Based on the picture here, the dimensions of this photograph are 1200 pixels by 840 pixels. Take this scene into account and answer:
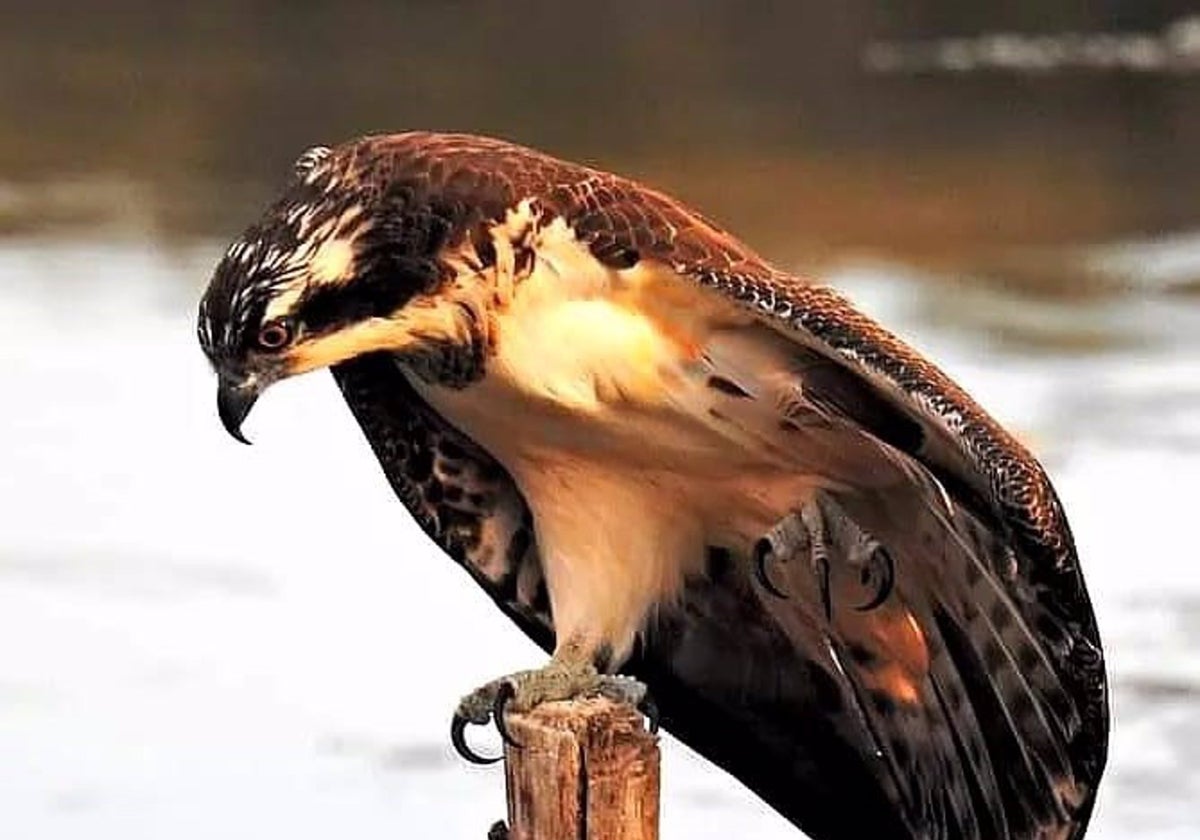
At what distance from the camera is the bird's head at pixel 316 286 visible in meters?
1.50

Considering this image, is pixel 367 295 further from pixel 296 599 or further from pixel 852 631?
pixel 296 599

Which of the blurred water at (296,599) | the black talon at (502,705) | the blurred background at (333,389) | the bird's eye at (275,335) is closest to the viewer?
the bird's eye at (275,335)

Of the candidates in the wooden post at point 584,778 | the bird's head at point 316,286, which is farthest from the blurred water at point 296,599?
the bird's head at point 316,286

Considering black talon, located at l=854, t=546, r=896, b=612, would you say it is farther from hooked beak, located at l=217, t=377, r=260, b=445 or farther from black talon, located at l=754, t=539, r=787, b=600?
hooked beak, located at l=217, t=377, r=260, b=445

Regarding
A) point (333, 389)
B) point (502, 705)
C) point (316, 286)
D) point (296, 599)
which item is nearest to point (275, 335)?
point (316, 286)

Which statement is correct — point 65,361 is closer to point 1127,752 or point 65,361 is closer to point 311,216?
point 1127,752

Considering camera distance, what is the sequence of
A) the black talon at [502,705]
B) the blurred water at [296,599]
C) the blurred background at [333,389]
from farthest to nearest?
the blurred background at [333,389]
the blurred water at [296,599]
the black talon at [502,705]

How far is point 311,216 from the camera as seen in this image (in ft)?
4.99

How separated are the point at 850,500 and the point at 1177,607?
259cm

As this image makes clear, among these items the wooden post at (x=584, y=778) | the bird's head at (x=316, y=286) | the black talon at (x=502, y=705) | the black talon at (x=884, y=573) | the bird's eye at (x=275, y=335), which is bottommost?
the wooden post at (x=584, y=778)

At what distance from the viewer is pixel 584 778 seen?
1582mm

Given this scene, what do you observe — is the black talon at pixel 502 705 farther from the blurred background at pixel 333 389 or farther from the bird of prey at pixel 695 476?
the blurred background at pixel 333 389

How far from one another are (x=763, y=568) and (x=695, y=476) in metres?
0.10

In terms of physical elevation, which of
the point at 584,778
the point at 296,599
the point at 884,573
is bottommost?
the point at 584,778
